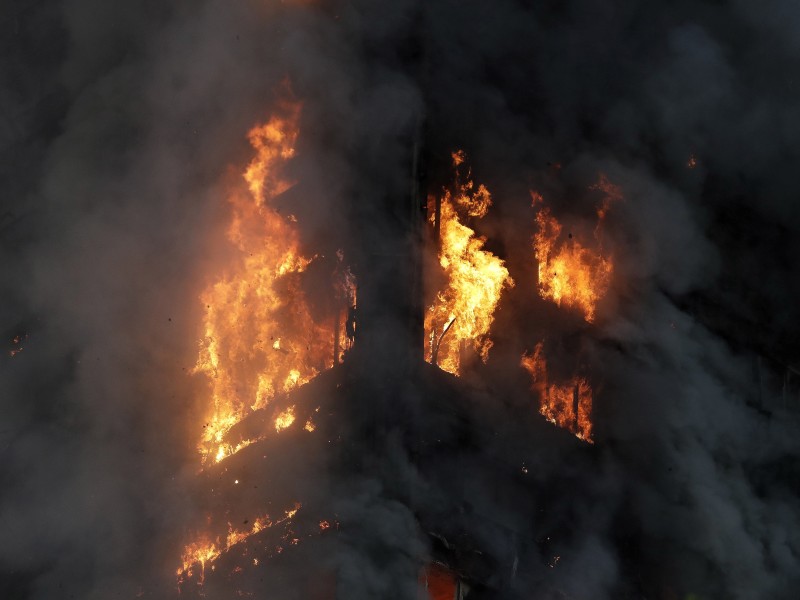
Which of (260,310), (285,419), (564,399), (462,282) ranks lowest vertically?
(285,419)

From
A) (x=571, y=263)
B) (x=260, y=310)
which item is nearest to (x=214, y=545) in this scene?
(x=260, y=310)

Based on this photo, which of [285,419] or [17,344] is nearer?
[285,419]

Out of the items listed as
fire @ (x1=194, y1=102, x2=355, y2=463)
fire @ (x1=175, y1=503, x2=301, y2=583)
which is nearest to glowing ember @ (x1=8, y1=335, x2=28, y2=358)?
fire @ (x1=194, y1=102, x2=355, y2=463)

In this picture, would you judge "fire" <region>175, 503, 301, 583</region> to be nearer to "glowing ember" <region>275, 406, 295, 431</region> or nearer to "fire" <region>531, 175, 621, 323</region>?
"glowing ember" <region>275, 406, 295, 431</region>

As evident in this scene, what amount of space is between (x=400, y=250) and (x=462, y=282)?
78 centimetres

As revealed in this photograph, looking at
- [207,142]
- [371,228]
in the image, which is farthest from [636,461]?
[207,142]

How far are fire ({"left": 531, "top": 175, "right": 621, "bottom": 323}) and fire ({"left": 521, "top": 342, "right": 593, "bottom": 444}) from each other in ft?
1.62

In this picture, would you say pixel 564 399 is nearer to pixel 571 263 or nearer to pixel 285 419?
pixel 571 263

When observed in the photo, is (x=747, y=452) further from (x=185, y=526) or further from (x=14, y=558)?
(x=14, y=558)

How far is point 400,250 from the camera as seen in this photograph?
812cm

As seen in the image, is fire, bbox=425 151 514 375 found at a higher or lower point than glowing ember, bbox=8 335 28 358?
higher

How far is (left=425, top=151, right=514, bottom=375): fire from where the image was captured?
8539 mm

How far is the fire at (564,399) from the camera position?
7.98m

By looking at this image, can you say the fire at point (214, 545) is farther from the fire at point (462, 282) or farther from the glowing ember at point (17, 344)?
the glowing ember at point (17, 344)
